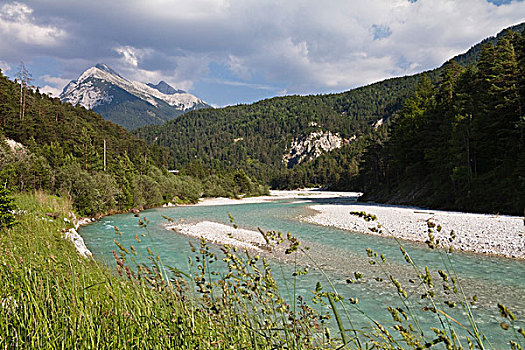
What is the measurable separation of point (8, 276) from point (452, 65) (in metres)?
49.4

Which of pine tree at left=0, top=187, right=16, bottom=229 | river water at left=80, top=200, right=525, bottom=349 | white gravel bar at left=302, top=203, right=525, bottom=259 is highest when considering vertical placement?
pine tree at left=0, top=187, right=16, bottom=229

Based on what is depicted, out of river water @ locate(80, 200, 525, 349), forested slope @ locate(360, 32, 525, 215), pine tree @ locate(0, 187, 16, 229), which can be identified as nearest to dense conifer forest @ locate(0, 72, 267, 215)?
pine tree @ locate(0, 187, 16, 229)

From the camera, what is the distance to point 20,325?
270cm

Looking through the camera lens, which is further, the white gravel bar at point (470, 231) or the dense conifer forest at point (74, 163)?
the dense conifer forest at point (74, 163)

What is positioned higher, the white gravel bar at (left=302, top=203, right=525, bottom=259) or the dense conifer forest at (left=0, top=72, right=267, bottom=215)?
the dense conifer forest at (left=0, top=72, right=267, bottom=215)

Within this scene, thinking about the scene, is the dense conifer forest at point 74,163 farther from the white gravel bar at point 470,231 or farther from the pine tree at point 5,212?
the white gravel bar at point 470,231

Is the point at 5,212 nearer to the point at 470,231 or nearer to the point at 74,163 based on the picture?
the point at 470,231

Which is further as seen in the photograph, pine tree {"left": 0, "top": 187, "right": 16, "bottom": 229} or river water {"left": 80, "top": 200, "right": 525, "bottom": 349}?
pine tree {"left": 0, "top": 187, "right": 16, "bottom": 229}

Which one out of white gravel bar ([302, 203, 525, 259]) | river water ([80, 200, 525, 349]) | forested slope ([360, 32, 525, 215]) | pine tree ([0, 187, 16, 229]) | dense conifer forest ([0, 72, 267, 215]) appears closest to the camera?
river water ([80, 200, 525, 349])

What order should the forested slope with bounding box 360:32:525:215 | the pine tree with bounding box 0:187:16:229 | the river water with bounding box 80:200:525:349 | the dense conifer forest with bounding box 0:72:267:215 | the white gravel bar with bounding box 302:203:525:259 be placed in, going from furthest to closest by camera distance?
the dense conifer forest with bounding box 0:72:267:215, the forested slope with bounding box 360:32:525:215, the white gravel bar with bounding box 302:203:525:259, the pine tree with bounding box 0:187:16:229, the river water with bounding box 80:200:525:349

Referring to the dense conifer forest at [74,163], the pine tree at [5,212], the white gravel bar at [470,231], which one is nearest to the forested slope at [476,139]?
the white gravel bar at [470,231]

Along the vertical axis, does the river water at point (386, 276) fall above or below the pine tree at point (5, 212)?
below

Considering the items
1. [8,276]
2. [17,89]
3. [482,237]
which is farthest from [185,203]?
[8,276]

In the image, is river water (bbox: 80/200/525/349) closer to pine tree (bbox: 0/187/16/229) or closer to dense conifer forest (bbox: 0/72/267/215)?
pine tree (bbox: 0/187/16/229)
